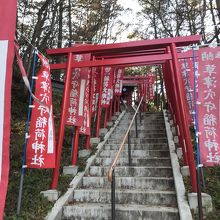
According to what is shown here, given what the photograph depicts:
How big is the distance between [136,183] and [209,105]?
2.42 m

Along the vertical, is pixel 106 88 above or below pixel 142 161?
above

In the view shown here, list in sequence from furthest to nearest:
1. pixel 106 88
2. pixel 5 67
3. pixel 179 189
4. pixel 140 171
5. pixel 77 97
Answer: pixel 106 88, pixel 77 97, pixel 140 171, pixel 179 189, pixel 5 67

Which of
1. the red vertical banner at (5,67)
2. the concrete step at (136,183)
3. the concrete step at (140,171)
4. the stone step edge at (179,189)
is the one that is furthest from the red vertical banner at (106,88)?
the red vertical banner at (5,67)

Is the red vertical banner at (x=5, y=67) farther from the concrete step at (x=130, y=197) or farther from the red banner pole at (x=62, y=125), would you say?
the concrete step at (x=130, y=197)

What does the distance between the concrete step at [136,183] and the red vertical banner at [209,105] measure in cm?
126

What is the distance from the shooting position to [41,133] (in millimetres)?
5562

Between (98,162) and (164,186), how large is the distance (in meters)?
2.33

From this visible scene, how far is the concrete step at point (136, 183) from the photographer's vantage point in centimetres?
639

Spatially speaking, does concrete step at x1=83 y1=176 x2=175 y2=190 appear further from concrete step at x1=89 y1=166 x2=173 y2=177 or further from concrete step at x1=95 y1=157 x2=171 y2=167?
concrete step at x1=95 y1=157 x2=171 y2=167

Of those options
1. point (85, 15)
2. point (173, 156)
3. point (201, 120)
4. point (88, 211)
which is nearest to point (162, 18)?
point (85, 15)

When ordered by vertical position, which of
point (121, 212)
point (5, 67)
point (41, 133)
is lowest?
point (121, 212)

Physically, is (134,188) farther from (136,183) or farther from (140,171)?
(140,171)

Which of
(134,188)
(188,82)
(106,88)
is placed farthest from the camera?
(106,88)

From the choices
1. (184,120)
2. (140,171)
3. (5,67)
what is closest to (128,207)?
(140,171)
